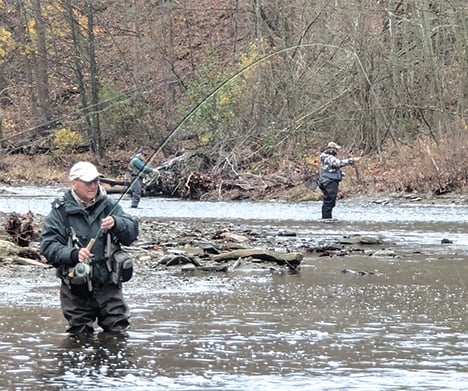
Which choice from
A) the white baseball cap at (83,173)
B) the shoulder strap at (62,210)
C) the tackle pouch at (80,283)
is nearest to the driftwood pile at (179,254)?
the tackle pouch at (80,283)

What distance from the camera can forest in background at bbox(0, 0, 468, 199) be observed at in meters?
30.2

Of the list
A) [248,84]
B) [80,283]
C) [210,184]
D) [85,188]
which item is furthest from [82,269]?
[248,84]

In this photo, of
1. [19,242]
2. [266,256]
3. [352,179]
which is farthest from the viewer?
[352,179]

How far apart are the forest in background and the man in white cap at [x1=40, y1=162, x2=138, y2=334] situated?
1224cm

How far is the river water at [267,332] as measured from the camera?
637 centimetres

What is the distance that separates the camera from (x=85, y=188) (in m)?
7.14

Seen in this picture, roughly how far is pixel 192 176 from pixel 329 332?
24152 millimetres

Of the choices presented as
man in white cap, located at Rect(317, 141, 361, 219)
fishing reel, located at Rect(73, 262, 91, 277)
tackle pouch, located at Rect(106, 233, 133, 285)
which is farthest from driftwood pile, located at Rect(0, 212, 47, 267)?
man in white cap, located at Rect(317, 141, 361, 219)

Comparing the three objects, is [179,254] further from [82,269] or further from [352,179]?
[352,179]

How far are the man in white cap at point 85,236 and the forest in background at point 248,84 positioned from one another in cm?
1224

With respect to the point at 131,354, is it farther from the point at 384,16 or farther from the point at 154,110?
the point at 154,110

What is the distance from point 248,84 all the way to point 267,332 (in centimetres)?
2881

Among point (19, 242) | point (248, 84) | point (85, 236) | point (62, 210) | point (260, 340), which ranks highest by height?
point (248, 84)

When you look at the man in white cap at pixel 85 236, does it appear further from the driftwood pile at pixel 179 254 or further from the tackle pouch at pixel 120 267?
the driftwood pile at pixel 179 254
